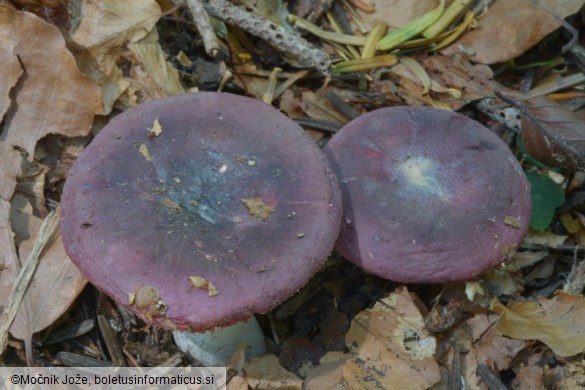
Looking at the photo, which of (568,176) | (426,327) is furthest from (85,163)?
(568,176)

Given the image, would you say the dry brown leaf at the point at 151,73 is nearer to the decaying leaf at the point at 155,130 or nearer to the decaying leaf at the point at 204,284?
→ the decaying leaf at the point at 155,130

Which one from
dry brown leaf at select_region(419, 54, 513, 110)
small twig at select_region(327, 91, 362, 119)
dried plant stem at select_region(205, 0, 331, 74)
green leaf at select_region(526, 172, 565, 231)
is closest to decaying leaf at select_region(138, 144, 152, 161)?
dried plant stem at select_region(205, 0, 331, 74)

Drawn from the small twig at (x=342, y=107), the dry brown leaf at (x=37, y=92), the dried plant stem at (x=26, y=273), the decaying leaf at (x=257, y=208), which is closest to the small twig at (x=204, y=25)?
the dry brown leaf at (x=37, y=92)

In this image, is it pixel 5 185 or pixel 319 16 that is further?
pixel 319 16

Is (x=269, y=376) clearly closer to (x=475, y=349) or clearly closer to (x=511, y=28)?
(x=475, y=349)

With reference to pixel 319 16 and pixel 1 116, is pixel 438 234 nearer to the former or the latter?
pixel 319 16

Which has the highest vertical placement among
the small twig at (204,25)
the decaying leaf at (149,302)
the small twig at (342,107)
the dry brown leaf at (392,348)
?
the small twig at (204,25)
